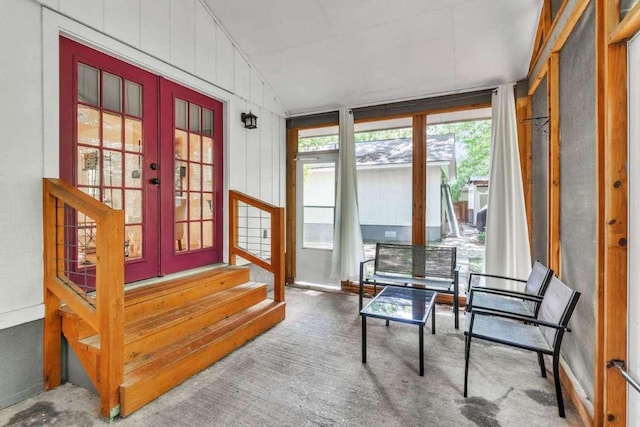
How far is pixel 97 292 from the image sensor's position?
5.75 feet

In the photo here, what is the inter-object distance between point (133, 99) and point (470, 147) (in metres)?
3.56

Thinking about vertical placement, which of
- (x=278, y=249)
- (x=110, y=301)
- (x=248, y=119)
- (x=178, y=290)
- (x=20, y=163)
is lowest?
(x=178, y=290)

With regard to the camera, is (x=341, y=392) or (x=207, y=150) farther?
(x=207, y=150)

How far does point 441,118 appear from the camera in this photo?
381cm

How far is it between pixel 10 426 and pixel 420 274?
138 inches

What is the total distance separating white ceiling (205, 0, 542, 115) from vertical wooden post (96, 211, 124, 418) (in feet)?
8.54

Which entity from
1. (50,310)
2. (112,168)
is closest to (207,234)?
(112,168)

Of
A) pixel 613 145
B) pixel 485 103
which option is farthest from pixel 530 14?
pixel 613 145

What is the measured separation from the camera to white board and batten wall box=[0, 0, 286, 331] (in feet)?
6.25

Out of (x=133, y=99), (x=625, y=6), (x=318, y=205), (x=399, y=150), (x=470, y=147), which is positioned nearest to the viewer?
(x=625, y=6)

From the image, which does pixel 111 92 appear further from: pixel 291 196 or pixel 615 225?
pixel 615 225

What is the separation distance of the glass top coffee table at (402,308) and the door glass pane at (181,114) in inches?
99.3

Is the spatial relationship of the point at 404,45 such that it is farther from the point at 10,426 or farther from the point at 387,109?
the point at 10,426

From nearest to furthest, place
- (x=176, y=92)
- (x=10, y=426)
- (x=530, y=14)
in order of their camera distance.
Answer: (x=10, y=426) → (x=530, y=14) → (x=176, y=92)
